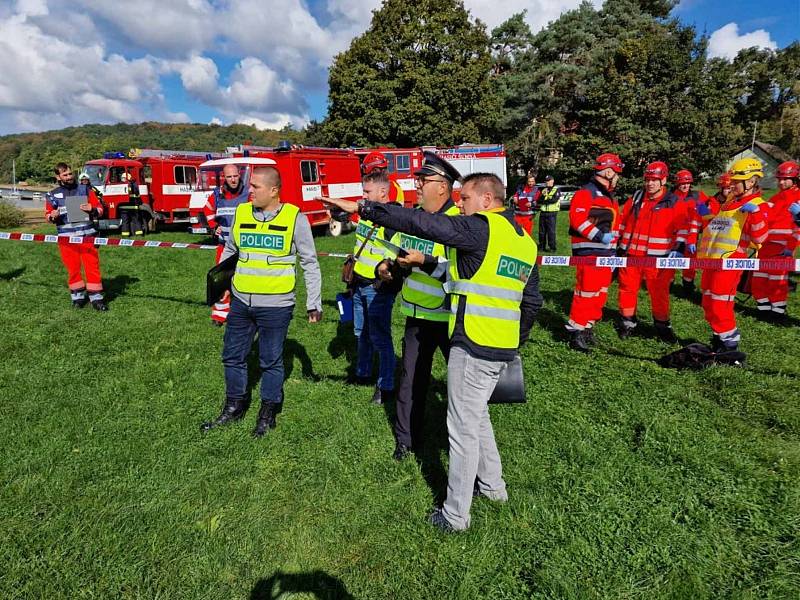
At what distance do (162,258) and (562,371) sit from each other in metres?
9.54

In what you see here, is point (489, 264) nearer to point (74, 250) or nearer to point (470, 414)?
point (470, 414)

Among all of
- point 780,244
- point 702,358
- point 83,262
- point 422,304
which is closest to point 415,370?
point 422,304

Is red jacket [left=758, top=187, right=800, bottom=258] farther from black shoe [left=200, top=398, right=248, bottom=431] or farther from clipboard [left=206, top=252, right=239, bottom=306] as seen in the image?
black shoe [left=200, top=398, right=248, bottom=431]

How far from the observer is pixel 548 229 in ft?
42.9

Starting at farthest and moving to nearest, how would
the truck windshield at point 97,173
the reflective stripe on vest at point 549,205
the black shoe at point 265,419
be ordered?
the truck windshield at point 97,173
the reflective stripe on vest at point 549,205
the black shoe at point 265,419

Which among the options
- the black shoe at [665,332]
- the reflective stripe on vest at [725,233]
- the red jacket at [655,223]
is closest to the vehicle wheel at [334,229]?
the red jacket at [655,223]

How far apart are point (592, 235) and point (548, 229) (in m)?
7.83

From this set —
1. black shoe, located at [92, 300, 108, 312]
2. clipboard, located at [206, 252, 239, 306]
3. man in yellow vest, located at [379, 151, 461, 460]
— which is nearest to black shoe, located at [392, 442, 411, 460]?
man in yellow vest, located at [379, 151, 461, 460]

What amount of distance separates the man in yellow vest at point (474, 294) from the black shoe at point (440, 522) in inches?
0.6

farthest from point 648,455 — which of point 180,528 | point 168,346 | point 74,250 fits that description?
point 74,250

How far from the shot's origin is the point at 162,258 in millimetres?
11141

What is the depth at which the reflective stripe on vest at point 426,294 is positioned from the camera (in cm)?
331

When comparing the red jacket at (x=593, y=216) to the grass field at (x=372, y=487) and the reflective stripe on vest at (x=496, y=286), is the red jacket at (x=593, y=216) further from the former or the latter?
A: the reflective stripe on vest at (x=496, y=286)

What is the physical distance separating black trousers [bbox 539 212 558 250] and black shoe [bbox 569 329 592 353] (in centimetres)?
765
